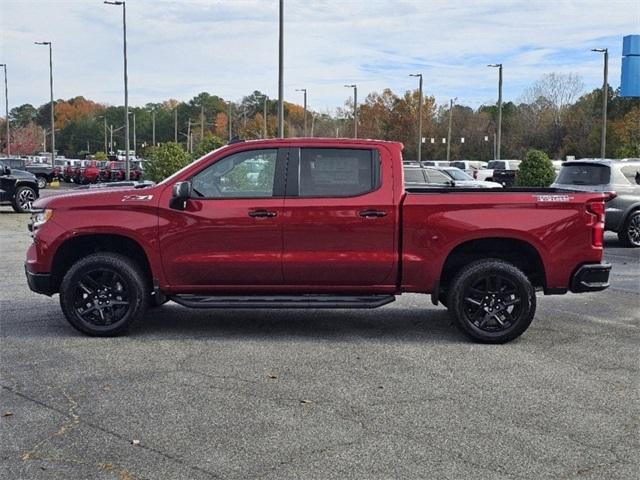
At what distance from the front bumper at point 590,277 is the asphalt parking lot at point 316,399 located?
21.8 inches

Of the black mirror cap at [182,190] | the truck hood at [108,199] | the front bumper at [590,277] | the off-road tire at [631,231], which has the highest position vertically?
the black mirror cap at [182,190]

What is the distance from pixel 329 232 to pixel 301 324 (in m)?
1.39

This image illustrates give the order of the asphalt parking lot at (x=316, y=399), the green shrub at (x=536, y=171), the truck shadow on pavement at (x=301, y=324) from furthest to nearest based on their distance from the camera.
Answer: the green shrub at (x=536, y=171) < the truck shadow on pavement at (x=301, y=324) < the asphalt parking lot at (x=316, y=399)

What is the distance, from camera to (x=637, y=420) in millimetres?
5215

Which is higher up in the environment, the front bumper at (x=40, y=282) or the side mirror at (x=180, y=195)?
the side mirror at (x=180, y=195)

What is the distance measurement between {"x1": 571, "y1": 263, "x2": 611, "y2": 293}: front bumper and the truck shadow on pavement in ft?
3.85

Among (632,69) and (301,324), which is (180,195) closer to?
(301,324)

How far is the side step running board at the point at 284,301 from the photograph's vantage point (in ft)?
23.5

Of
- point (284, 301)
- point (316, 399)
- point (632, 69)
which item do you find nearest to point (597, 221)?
point (284, 301)

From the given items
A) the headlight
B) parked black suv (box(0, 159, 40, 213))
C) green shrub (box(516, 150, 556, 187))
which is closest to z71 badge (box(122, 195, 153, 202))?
the headlight

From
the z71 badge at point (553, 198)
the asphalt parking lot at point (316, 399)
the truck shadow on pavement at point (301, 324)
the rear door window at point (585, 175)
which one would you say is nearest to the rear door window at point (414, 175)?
the rear door window at point (585, 175)

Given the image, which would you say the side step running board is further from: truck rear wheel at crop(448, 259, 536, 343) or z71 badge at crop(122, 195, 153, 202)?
z71 badge at crop(122, 195, 153, 202)

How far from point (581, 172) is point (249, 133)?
236 feet

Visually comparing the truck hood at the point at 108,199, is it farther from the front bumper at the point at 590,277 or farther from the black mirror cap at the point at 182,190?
the front bumper at the point at 590,277
